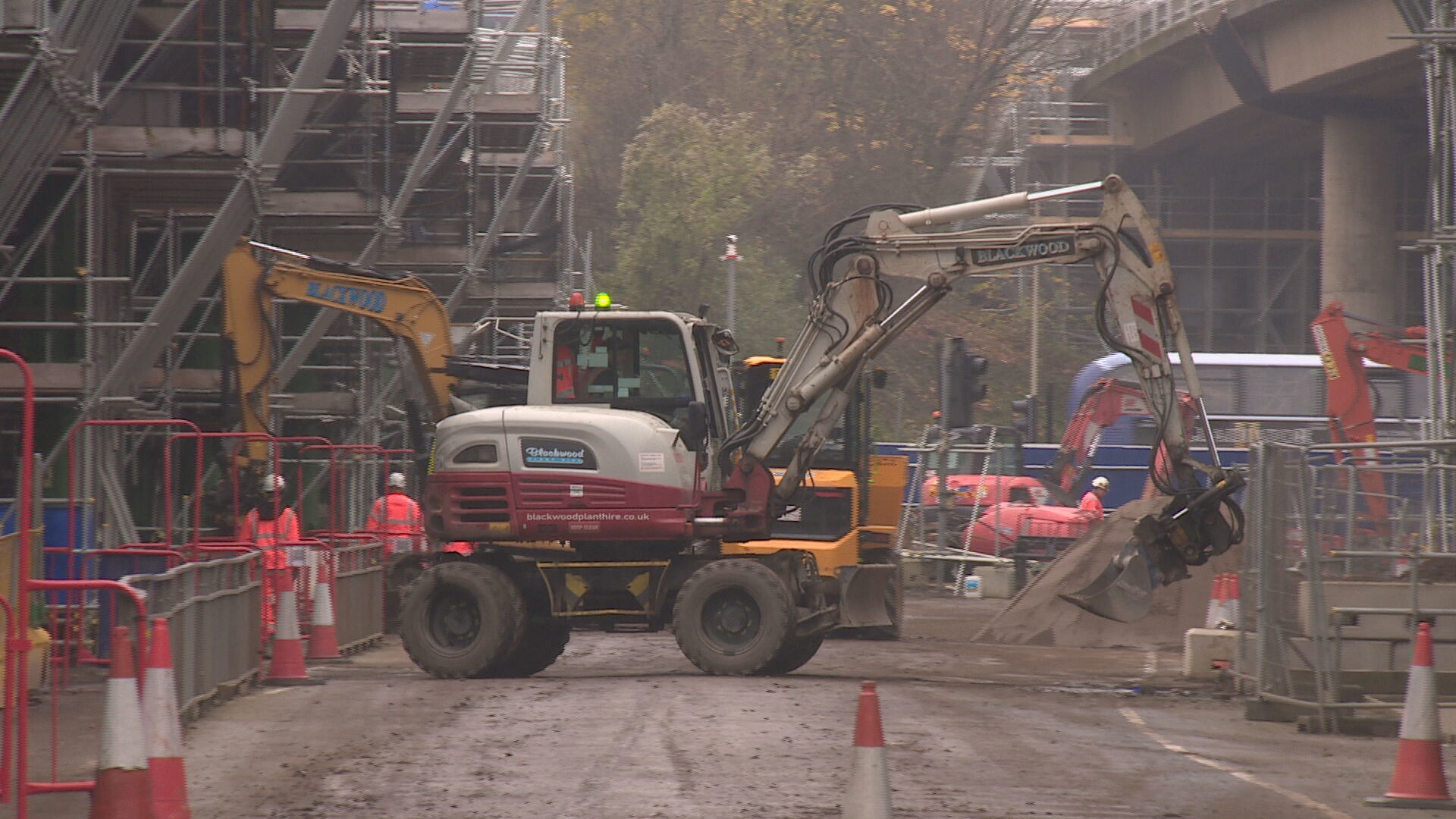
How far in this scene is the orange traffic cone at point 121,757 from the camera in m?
8.05

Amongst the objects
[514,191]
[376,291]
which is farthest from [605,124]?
[376,291]

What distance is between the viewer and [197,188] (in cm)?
2059

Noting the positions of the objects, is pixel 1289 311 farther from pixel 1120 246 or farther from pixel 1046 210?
pixel 1120 246

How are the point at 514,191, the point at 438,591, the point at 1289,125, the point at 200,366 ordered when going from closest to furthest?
the point at 438,591, the point at 200,366, the point at 514,191, the point at 1289,125

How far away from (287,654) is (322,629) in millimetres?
2459

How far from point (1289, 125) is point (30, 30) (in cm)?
4754

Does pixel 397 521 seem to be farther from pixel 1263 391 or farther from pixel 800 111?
pixel 800 111

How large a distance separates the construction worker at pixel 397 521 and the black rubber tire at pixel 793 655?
7480 mm

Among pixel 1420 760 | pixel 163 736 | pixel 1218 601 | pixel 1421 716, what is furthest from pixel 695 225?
pixel 163 736

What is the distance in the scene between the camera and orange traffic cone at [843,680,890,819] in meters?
7.65

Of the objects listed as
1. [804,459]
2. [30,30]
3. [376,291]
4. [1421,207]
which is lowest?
[804,459]

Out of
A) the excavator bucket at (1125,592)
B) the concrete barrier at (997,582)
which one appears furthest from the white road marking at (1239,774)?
the concrete barrier at (997,582)

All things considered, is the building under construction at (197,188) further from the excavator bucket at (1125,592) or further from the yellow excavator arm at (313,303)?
the excavator bucket at (1125,592)

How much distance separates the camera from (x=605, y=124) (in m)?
70.4
